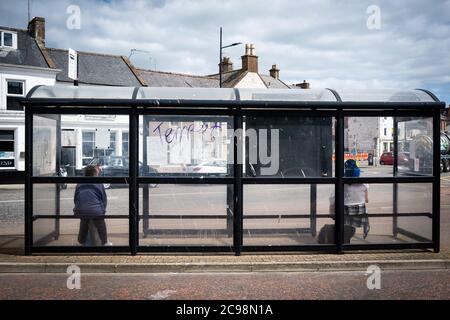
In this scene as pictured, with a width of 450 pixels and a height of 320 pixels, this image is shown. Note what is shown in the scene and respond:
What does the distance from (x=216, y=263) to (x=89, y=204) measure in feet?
7.64

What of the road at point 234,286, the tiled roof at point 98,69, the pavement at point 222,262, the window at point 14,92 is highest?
the tiled roof at point 98,69

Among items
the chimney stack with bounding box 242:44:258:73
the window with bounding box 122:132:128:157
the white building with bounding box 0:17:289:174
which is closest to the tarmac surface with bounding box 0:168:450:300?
the window with bounding box 122:132:128:157

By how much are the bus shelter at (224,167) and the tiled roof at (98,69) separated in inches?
939

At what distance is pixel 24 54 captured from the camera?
2806cm

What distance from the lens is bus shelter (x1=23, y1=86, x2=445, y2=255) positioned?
7.02 metres

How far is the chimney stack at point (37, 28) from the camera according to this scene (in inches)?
1182

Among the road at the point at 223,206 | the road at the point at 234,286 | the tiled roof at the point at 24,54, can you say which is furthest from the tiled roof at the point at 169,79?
the road at the point at 234,286

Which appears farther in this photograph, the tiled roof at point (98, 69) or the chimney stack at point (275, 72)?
the chimney stack at point (275, 72)

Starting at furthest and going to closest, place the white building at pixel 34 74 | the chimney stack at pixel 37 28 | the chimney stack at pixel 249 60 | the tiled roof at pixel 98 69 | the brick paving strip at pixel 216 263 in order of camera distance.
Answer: the chimney stack at pixel 249 60
the tiled roof at pixel 98 69
the chimney stack at pixel 37 28
the white building at pixel 34 74
the brick paving strip at pixel 216 263

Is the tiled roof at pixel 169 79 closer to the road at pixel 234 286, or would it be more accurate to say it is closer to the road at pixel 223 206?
the road at pixel 223 206

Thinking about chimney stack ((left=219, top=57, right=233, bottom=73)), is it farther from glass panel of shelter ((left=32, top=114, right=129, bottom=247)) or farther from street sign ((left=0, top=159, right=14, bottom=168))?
glass panel of shelter ((left=32, top=114, right=129, bottom=247))

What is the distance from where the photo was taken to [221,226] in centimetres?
756
